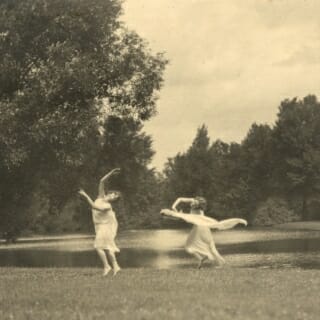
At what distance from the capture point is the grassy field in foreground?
1048 centimetres

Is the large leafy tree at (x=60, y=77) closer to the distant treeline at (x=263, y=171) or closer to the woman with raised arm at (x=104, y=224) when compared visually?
the woman with raised arm at (x=104, y=224)

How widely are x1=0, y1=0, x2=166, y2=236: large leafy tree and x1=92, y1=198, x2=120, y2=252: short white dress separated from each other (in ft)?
36.6

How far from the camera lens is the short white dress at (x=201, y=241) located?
63.5 ft

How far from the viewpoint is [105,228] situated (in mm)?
18688

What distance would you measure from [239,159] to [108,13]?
250 feet

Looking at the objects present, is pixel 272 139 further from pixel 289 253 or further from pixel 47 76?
pixel 47 76

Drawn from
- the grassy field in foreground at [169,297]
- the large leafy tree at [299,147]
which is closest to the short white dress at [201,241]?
the grassy field in foreground at [169,297]

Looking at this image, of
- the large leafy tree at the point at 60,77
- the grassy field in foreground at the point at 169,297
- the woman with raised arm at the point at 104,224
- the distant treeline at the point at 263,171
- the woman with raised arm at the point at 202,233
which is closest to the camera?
the grassy field in foreground at the point at 169,297

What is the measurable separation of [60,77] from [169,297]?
19368 mm

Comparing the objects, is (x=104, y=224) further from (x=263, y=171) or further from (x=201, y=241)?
(x=263, y=171)

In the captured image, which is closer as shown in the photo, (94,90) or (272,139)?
(94,90)

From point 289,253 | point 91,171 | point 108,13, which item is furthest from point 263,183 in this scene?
point 108,13

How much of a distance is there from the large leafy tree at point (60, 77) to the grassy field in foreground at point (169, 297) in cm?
1437

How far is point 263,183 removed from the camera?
341 ft
